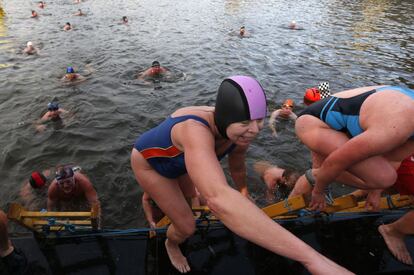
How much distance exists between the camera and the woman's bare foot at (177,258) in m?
3.80

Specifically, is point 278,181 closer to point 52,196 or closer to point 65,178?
point 65,178

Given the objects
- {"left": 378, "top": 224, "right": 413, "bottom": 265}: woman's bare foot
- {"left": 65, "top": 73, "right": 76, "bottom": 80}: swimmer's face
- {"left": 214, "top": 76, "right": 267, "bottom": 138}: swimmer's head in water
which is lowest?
{"left": 65, "top": 73, "right": 76, "bottom": 80}: swimmer's face

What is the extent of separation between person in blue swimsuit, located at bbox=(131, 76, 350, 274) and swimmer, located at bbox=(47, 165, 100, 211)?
3.44m

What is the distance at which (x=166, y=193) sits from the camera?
11.3ft

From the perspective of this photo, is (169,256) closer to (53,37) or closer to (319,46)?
(319,46)

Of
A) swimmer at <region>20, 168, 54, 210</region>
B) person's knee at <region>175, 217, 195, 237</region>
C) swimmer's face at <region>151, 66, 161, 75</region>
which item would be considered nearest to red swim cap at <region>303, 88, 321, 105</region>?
swimmer's face at <region>151, 66, 161, 75</region>

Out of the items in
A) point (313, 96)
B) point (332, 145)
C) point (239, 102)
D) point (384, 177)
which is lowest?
point (313, 96)

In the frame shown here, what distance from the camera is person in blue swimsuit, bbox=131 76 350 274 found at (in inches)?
76.4

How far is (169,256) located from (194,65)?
13354 mm

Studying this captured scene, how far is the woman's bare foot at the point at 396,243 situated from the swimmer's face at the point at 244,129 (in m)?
2.80

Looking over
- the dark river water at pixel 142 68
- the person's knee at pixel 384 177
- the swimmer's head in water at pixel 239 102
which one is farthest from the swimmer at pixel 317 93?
the swimmer's head in water at pixel 239 102

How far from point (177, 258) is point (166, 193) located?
3.20ft

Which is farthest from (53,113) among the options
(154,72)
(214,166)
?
(214,166)

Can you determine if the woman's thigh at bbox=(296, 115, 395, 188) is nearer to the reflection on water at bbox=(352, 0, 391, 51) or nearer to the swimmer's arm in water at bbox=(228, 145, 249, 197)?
the swimmer's arm in water at bbox=(228, 145, 249, 197)
